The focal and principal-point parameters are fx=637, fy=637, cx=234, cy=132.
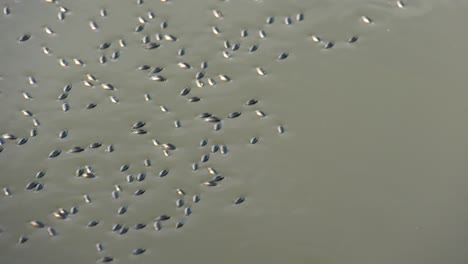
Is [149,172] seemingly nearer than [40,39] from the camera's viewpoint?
Yes

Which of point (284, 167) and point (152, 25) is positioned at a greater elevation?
point (152, 25)

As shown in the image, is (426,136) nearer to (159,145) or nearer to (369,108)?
(369,108)

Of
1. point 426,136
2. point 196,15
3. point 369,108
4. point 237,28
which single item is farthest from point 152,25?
point 426,136

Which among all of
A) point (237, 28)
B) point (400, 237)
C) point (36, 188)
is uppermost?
point (237, 28)

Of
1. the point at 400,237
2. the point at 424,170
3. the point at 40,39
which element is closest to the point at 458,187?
the point at 424,170

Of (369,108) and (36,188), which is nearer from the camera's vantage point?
(36,188)

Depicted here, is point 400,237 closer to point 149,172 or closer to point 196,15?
point 149,172
